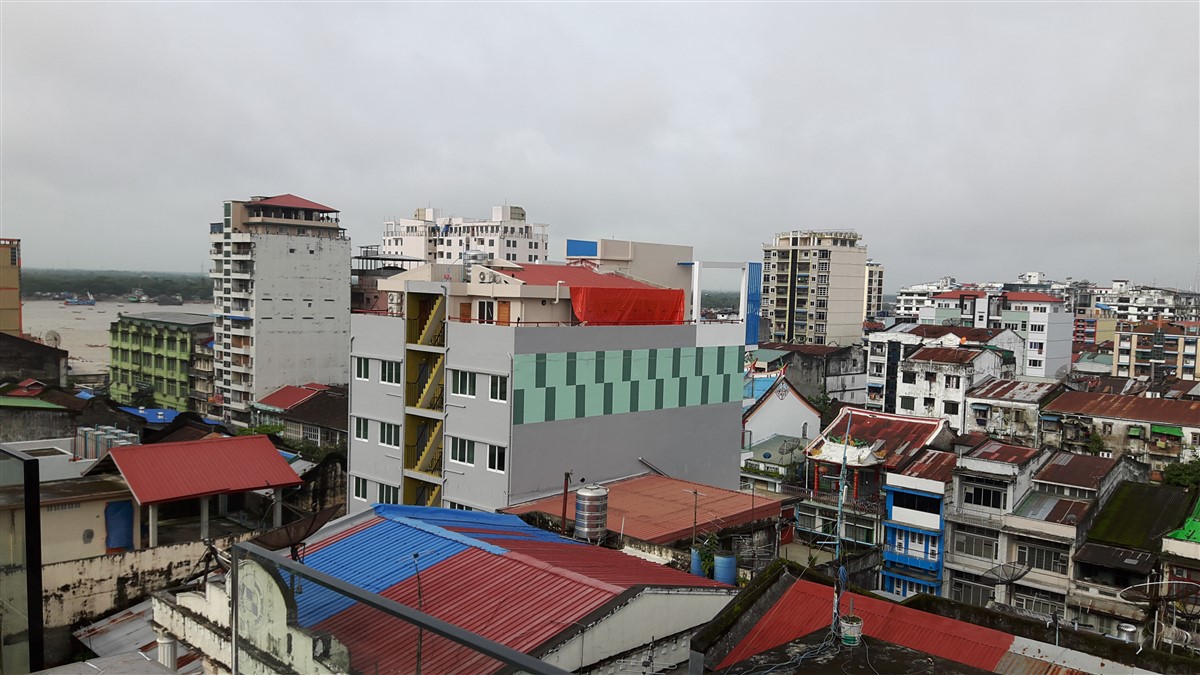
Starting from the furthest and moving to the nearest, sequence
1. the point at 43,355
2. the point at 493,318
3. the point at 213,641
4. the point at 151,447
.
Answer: the point at 43,355 < the point at 493,318 < the point at 151,447 < the point at 213,641

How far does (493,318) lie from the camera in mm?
24875

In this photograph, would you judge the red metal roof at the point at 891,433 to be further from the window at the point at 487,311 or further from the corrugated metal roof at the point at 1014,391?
the corrugated metal roof at the point at 1014,391

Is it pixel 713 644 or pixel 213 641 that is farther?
pixel 213 641

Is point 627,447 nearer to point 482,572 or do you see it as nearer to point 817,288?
point 482,572

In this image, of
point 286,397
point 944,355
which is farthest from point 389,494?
point 944,355

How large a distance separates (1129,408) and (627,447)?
101 ft

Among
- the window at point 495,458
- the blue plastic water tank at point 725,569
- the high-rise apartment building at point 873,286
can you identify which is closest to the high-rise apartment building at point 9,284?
the window at point 495,458

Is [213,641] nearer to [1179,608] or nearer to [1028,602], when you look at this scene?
[1179,608]

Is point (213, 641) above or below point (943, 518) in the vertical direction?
above

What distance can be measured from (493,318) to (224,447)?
26.3 feet

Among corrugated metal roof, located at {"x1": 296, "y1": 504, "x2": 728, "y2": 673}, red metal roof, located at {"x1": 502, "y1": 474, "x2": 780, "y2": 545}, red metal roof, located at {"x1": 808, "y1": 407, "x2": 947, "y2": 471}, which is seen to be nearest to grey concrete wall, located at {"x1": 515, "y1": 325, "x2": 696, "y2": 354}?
red metal roof, located at {"x1": 502, "y1": 474, "x2": 780, "y2": 545}

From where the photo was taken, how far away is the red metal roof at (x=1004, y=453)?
2706cm

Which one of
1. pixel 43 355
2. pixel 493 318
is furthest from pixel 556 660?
pixel 43 355

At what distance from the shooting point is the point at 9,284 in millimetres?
52781
